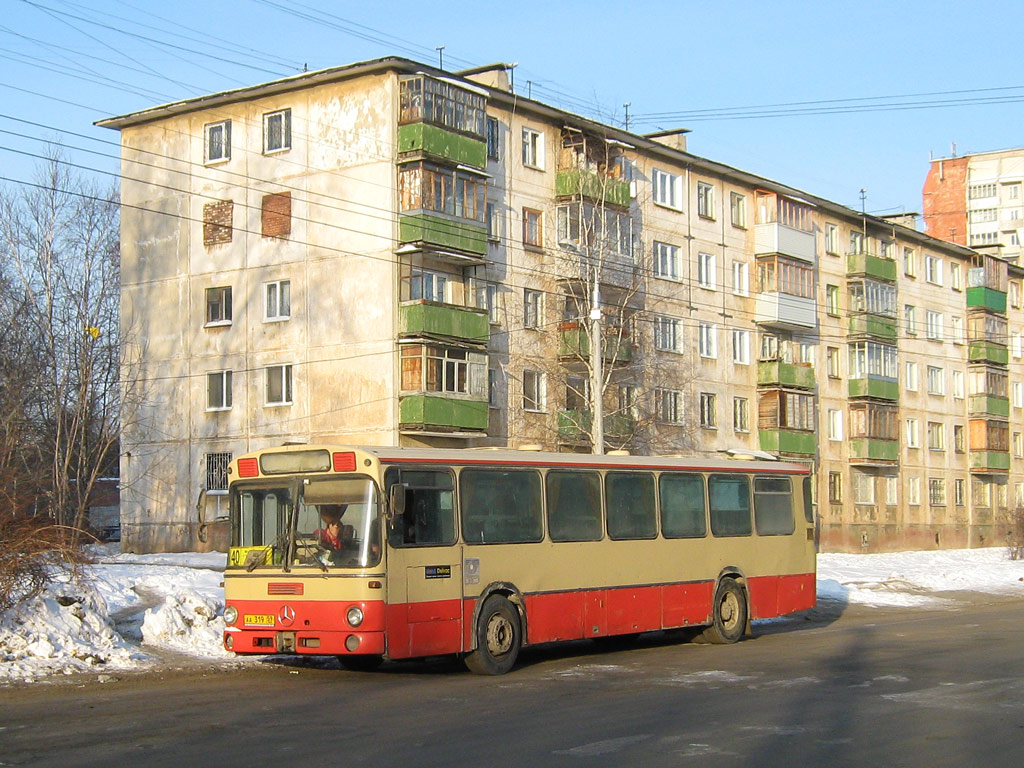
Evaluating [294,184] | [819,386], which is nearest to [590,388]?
[294,184]

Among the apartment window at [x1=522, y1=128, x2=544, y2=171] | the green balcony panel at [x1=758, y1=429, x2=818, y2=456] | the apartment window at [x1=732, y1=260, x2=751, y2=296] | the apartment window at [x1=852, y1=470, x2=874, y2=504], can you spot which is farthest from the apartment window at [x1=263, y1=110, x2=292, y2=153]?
the apartment window at [x1=852, y1=470, x2=874, y2=504]

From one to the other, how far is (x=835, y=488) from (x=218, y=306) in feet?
90.6

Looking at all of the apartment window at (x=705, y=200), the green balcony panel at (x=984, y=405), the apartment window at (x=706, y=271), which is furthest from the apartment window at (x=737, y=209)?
the green balcony panel at (x=984, y=405)

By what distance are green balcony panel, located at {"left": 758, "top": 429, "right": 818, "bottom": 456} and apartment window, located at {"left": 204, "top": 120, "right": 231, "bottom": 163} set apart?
903 inches

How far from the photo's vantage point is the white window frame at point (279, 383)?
39.7 meters

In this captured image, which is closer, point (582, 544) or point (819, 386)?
point (582, 544)

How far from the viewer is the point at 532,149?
4266cm

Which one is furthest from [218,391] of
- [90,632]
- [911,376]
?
[911,376]

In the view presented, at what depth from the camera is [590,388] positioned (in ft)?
139

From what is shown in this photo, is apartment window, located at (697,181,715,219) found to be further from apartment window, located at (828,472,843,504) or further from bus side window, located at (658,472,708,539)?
bus side window, located at (658,472,708,539)

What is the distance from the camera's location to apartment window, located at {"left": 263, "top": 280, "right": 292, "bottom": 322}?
39.9 metres

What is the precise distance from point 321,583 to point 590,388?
94.4 ft

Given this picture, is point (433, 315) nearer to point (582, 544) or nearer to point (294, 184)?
point (294, 184)

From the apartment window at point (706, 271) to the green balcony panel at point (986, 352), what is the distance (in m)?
23.2
